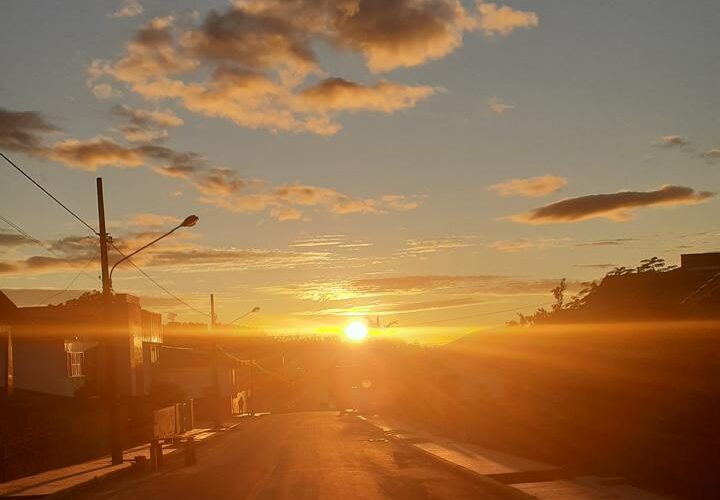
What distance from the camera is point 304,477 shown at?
80.4 ft

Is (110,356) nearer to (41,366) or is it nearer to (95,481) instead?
(95,481)

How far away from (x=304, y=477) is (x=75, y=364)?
35.1m

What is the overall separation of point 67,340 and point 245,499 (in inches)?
1450

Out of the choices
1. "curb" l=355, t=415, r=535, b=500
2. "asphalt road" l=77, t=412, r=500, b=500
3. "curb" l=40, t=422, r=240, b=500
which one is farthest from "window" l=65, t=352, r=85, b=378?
"curb" l=355, t=415, r=535, b=500

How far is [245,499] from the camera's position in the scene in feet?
65.2

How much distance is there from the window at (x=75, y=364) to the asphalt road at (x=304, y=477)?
1871 cm

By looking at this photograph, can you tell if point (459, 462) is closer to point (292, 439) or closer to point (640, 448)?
point (640, 448)

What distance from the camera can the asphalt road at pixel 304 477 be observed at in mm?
20609

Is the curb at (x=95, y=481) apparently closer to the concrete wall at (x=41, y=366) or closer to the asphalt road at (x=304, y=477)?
the asphalt road at (x=304, y=477)

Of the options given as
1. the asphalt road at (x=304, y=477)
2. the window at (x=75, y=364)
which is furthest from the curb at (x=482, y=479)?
the window at (x=75, y=364)

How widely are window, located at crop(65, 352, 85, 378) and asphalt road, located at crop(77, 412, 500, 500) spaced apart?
61.4 ft

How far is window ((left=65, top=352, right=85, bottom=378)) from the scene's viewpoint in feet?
177

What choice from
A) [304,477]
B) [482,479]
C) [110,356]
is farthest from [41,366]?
[482,479]

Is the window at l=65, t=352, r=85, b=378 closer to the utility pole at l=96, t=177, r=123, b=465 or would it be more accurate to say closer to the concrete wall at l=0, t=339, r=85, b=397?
the concrete wall at l=0, t=339, r=85, b=397
